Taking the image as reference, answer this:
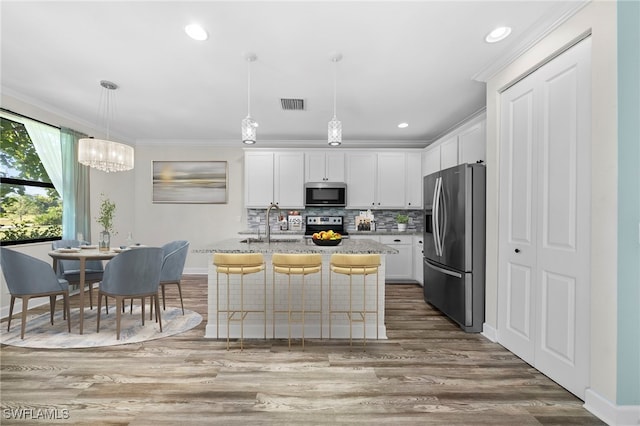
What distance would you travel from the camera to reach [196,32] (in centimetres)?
245

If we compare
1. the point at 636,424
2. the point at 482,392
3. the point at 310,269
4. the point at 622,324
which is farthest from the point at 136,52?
the point at 636,424

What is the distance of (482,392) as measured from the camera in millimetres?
2154

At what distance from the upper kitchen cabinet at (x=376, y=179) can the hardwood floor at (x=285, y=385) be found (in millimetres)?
3022

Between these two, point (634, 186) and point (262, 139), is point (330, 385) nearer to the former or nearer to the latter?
point (634, 186)

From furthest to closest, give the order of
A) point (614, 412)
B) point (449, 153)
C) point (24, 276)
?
point (449, 153) < point (24, 276) < point (614, 412)

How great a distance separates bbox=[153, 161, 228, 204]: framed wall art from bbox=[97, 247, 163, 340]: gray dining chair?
10.1 ft

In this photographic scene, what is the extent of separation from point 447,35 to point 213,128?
3.86m

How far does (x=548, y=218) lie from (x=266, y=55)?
8.61ft

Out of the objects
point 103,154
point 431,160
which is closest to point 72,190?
point 103,154

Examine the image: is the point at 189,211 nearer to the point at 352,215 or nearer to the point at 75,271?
the point at 75,271

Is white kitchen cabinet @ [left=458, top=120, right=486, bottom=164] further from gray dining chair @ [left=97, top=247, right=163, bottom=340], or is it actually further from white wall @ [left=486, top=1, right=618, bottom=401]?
gray dining chair @ [left=97, top=247, right=163, bottom=340]

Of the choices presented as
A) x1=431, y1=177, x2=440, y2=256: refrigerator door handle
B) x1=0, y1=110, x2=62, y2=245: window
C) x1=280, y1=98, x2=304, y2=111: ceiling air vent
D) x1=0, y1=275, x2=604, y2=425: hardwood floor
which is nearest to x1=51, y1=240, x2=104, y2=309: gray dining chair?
x1=0, y1=110, x2=62, y2=245: window

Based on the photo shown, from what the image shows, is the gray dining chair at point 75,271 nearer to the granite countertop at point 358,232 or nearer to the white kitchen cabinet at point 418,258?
the granite countertop at point 358,232

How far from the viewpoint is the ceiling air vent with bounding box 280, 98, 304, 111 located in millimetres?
3900
